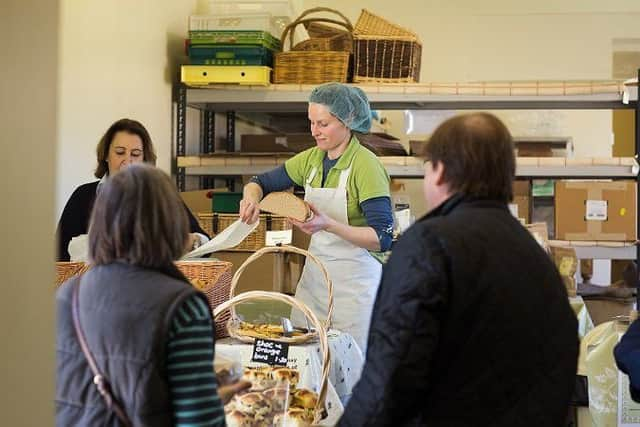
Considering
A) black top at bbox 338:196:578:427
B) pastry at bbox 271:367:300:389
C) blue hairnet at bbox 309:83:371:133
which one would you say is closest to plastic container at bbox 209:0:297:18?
blue hairnet at bbox 309:83:371:133

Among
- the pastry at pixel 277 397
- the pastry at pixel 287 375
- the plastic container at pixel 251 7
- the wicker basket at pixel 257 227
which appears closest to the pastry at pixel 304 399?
the pastry at pixel 287 375

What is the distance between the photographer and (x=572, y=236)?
5242 millimetres

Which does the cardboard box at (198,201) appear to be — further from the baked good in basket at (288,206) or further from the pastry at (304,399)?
the pastry at (304,399)

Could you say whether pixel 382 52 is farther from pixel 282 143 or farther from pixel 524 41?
pixel 524 41

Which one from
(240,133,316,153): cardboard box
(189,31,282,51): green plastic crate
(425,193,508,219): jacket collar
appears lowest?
(425,193,508,219): jacket collar

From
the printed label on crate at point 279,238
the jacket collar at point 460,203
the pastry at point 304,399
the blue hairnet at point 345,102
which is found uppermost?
the blue hairnet at point 345,102

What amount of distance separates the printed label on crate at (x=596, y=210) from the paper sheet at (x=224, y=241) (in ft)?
8.47

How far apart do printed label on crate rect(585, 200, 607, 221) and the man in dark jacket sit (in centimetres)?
364

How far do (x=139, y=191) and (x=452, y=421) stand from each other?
2.29ft

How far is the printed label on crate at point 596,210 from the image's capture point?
5211 millimetres

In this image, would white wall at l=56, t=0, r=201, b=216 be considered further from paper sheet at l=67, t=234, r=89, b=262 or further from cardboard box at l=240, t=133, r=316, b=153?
cardboard box at l=240, t=133, r=316, b=153

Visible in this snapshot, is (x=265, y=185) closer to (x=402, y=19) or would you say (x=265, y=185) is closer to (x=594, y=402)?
A: (x=594, y=402)

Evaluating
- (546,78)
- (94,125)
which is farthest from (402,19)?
(94,125)

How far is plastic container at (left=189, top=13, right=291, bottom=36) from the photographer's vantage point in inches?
195
